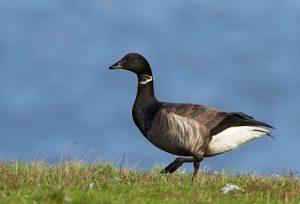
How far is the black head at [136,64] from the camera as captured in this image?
56.7ft

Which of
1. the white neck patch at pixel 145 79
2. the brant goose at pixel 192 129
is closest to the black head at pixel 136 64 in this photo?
the white neck patch at pixel 145 79

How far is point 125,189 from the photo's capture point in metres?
10.9

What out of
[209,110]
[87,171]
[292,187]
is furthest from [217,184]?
[209,110]

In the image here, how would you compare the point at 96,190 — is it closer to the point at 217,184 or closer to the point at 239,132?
the point at 217,184

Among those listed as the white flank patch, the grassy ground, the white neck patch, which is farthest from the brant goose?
the grassy ground

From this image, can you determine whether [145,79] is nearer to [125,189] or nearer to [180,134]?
[180,134]

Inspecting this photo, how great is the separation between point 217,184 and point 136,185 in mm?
1954

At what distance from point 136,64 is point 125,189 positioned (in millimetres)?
6836

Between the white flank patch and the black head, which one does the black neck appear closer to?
the black head

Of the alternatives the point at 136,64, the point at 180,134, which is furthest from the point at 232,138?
the point at 136,64

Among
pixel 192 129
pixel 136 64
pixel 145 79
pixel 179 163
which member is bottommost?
pixel 179 163

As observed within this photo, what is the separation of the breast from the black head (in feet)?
6.52

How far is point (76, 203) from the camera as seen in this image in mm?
9516

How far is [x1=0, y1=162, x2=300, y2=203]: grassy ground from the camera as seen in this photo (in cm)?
980
